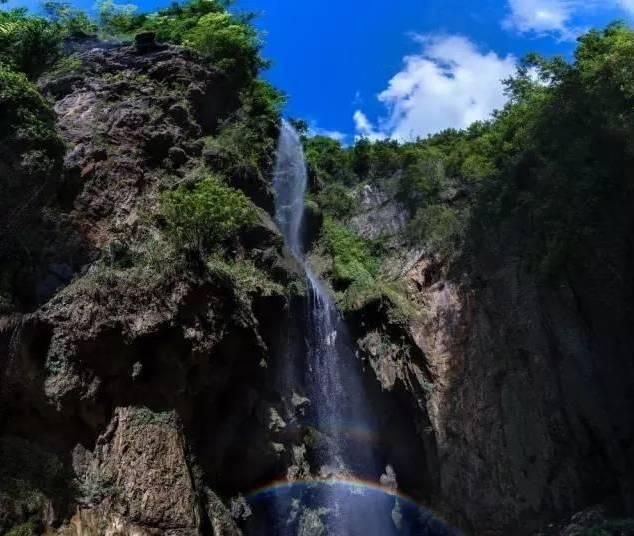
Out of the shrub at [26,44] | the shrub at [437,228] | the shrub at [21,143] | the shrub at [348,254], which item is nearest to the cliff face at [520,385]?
the shrub at [437,228]

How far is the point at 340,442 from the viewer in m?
23.3

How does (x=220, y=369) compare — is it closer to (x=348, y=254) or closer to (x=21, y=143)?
(x=21, y=143)

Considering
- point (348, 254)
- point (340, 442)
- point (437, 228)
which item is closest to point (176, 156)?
point (437, 228)

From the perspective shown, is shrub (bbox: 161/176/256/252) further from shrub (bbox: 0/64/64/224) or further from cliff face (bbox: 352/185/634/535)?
cliff face (bbox: 352/185/634/535)

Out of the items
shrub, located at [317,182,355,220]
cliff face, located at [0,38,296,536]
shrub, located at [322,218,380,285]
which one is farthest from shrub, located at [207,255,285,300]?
shrub, located at [317,182,355,220]

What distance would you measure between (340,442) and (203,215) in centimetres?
1104

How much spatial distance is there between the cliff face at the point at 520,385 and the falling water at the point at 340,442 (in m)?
1.52

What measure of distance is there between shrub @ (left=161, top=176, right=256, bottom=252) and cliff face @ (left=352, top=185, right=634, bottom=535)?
8276mm

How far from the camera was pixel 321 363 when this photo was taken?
2356cm

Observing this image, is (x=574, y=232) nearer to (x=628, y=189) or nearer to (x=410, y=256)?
(x=628, y=189)

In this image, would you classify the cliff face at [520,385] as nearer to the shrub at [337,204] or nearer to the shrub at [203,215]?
the shrub at [203,215]

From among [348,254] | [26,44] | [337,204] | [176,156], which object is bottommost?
[348,254]

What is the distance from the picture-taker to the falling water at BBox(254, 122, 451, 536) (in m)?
21.9

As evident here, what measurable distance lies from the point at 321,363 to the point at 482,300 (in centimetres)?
637
